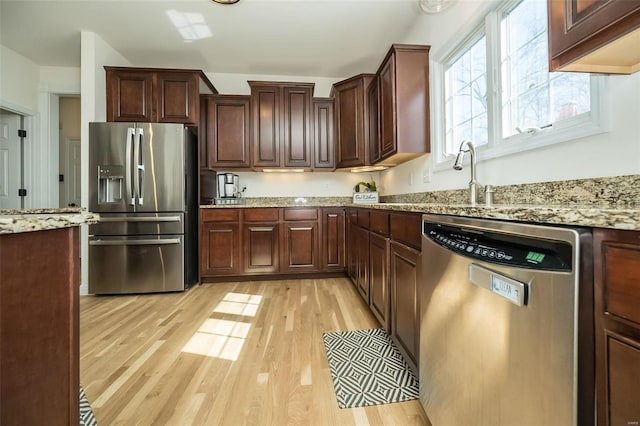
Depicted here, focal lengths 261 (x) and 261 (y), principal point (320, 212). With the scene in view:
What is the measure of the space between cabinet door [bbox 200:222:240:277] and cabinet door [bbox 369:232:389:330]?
1746 millimetres

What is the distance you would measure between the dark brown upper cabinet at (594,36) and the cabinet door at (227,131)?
2.99 meters

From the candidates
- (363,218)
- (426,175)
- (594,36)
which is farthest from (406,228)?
(426,175)

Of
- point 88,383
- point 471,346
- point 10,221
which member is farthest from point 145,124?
point 471,346

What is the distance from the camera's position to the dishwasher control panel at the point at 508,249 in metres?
0.53

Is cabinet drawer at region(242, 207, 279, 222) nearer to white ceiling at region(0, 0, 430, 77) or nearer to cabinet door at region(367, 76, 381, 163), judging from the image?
cabinet door at region(367, 76, 381, 163)

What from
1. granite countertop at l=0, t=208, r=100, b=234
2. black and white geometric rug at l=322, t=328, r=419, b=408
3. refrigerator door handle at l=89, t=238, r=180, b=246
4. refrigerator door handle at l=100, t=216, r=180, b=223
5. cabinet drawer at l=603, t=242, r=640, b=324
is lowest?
black and white geometric rug at l=322, t=328, r=419, b=408

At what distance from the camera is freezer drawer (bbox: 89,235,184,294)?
2.69 meters

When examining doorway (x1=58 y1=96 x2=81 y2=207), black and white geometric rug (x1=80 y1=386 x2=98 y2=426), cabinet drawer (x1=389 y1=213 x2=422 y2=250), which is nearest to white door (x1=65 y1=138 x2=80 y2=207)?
doorway (x1=58 y1=96 x2=81 y2=207)

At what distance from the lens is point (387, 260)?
64.3 inches

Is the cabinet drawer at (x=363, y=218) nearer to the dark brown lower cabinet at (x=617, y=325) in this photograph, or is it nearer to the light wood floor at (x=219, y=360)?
the light wood floor at (x=219, y=360)

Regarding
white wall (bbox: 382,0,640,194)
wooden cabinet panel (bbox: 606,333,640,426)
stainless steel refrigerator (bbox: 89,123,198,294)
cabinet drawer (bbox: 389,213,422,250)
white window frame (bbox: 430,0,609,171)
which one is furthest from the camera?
stainless steel refrigerator (bbox: 89,123,198,294)

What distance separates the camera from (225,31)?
2.73 metres

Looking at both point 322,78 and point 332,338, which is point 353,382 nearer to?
point 332,338

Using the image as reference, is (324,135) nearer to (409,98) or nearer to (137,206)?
(409,98)
